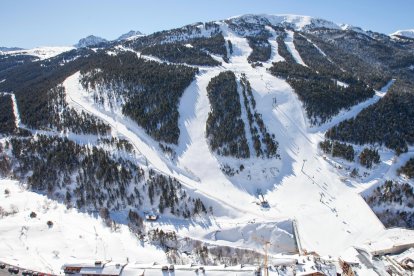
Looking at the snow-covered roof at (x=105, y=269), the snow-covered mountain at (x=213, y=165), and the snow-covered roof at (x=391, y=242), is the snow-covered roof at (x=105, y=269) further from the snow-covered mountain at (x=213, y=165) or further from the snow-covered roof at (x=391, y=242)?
the snow-covered roof at (x=391, y=242)

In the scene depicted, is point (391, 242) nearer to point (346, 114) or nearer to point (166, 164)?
point (166, 164)

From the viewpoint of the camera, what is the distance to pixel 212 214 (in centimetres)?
9738

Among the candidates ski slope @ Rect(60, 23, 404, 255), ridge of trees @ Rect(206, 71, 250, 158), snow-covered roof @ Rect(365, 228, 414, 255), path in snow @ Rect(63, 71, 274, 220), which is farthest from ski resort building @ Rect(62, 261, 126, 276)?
ridge of trees @ Rect(206, 71, 250, 158)

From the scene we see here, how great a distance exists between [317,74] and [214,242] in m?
119

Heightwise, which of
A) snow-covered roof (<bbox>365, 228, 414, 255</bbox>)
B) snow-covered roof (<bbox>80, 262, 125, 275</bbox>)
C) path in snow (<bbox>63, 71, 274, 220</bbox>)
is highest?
path in snow (<bbox>63, 71, 274, 220</bbox>)

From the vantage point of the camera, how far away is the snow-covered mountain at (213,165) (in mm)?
85438

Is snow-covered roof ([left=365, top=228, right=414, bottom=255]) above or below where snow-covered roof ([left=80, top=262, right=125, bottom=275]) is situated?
below

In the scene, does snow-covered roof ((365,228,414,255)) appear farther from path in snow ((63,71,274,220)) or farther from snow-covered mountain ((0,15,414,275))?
path in snow ((63,71,274,220))

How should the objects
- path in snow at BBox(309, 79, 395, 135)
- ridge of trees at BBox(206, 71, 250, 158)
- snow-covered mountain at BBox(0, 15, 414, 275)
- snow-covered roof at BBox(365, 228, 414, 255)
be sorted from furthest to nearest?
path in snow at BBox(309, 79, 395, 135)
ridge of trees at BBox(206, 71, 250, 158)
snow-covered mountain at BBox(0, 15, 414, 275)
snow-covered roof at BBox(365, 228, 414, 255)

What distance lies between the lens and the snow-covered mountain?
8544 cm

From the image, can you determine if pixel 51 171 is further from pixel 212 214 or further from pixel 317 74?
pixel 317 74

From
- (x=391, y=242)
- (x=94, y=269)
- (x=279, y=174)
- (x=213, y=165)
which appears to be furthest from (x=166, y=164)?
(x=391, y=242)

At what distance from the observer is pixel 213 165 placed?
389 ft

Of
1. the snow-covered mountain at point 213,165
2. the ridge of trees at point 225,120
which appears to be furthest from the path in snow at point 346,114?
the ridge of trees at point 225,120
